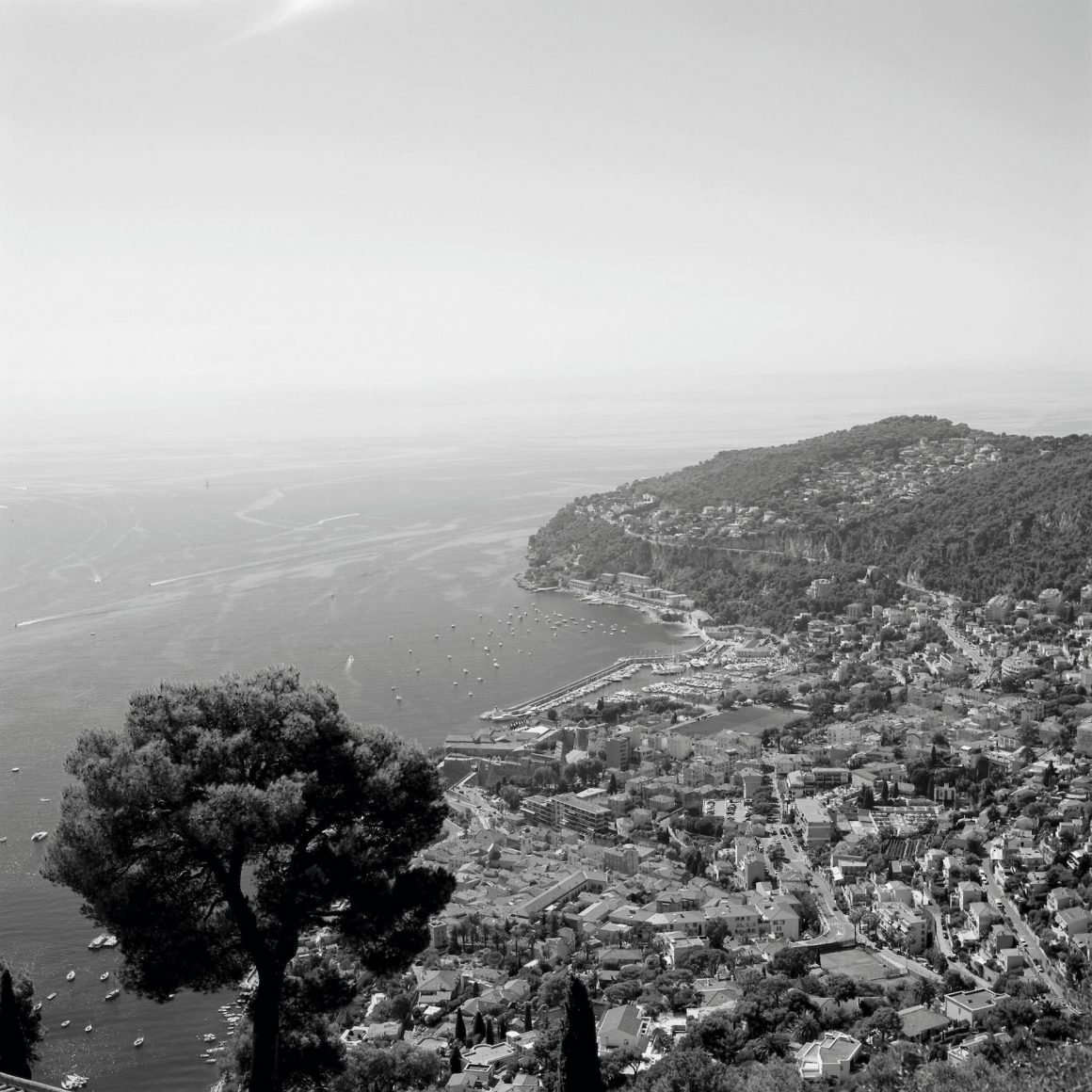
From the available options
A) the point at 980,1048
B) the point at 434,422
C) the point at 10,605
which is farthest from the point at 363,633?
the point at 434,422

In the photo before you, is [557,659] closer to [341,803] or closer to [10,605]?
[10,605]

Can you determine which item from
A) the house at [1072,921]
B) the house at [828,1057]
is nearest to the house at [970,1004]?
the house at [828,1057]

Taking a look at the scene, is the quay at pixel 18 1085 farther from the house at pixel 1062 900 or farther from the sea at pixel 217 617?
the house at pixel 1062 900

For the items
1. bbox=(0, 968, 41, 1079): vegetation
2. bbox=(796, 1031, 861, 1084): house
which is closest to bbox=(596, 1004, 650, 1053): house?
bbox=(796, 1031, 861, 1084): house

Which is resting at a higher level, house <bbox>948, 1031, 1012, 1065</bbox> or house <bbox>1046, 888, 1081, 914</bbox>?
house <bbox>948, 1031, 1012, 1065</bbox>

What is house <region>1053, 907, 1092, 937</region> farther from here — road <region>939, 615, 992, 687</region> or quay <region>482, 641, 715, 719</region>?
Result: road <region>939, 615, 992, 687</region>

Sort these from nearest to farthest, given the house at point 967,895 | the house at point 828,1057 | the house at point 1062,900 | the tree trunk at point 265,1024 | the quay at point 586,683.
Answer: the tree trunk at point 265,1024, the house at point 828,1057, the house at point 1062,900, the house at point 967,895, the quay at point 586,683
